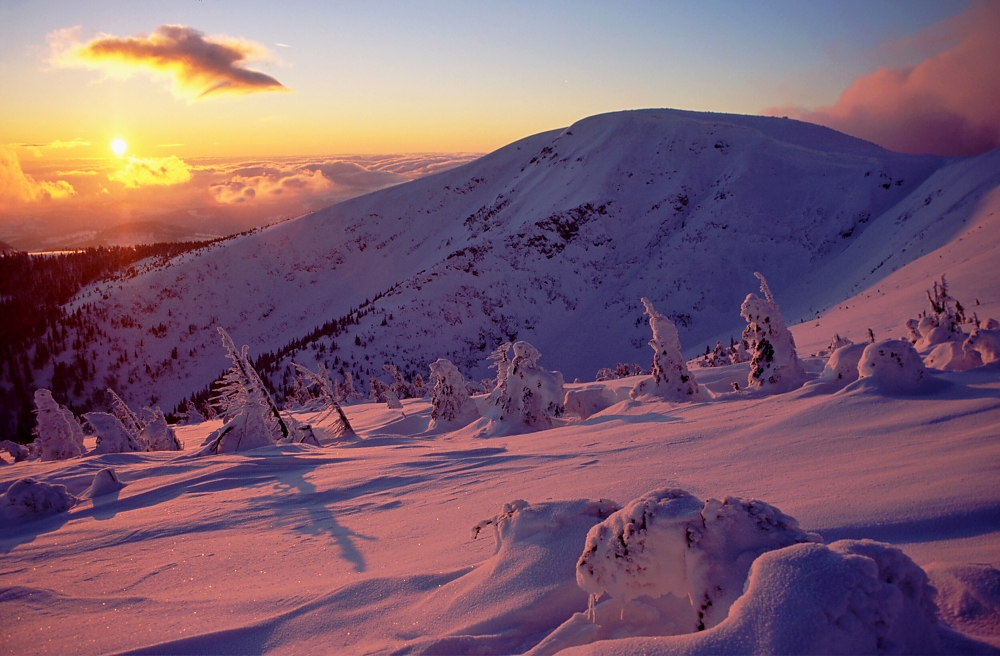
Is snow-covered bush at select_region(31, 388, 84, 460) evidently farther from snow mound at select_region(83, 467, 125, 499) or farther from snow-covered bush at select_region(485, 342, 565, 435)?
snow-covered bush at select_region(485, 342, 565, 435)

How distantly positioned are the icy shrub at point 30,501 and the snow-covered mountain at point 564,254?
112 ft

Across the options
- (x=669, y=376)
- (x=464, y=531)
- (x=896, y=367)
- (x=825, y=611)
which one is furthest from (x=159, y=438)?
(x=825, y=611)

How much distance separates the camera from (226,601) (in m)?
4.06

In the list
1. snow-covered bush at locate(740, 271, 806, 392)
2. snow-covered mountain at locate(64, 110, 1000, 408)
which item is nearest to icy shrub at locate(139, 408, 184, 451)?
snow-covered bush at locate(740, 271, 806, 392)

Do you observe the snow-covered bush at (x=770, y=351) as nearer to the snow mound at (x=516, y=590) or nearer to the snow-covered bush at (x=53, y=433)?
the snow mound at (x=516, y=590)

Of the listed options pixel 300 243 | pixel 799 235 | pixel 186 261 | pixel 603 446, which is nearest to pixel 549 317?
pixel 799 235

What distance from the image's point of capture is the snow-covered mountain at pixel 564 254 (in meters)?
44.6

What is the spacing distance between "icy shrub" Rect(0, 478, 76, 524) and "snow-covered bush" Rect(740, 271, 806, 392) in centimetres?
1189

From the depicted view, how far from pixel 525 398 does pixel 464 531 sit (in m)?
8.75

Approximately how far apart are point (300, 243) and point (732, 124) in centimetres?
6424

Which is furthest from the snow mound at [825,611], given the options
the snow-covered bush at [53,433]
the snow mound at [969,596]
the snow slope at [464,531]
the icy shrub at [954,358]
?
the snow-covered bush at [53,433]

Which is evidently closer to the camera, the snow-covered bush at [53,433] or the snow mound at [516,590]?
the snow mound at [516,590]

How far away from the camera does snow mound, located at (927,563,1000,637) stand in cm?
251

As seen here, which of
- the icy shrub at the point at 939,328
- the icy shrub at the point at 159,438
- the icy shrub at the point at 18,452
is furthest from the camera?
the icy shrub at the point at 18,452
